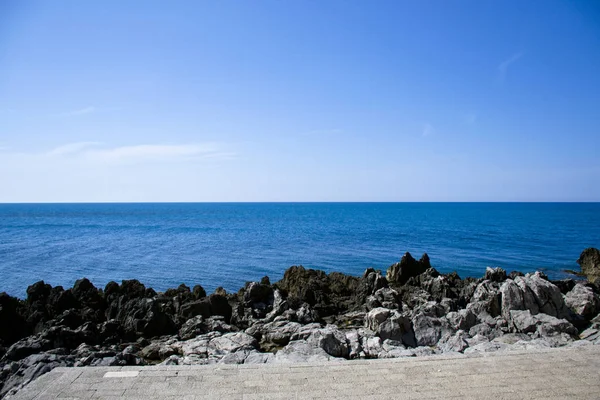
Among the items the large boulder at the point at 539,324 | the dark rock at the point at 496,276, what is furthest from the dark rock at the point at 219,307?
the dark rock at the point at 496,276

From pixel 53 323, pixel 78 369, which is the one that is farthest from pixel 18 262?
pixel 78 369

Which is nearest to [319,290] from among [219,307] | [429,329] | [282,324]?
[219,307]

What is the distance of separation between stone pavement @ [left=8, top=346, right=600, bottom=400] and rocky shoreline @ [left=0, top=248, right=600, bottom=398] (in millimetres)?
1270

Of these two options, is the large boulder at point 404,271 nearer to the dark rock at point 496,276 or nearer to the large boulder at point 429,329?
the dark rock at point 496,276

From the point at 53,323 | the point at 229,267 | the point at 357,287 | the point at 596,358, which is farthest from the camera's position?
the point at 229,267

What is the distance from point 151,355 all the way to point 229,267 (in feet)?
80.9

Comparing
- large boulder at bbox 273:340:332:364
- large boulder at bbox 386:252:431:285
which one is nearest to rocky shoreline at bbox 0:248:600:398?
large boulder at bbox 273:340:332:364

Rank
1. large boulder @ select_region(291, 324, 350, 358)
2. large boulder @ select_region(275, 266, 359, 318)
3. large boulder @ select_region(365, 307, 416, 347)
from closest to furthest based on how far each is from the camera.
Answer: large boulder @ select_region(291, 324, 350, 358)
large boulder @ select_region(365, 307, 416, 347)
large boulder @ select_region(275, 266, 359, 318)

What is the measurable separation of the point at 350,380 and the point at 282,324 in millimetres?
7012

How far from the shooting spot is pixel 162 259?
4497cm

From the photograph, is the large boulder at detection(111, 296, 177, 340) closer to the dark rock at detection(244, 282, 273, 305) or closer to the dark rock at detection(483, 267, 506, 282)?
the dark rock at detection(244, 282, 273, 305)

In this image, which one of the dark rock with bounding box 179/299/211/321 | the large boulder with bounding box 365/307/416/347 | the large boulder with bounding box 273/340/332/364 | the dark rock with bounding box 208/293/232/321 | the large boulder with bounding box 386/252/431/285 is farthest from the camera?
the large boulder with bounding box 386/252/431/285

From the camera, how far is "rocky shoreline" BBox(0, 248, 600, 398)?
13195 mm

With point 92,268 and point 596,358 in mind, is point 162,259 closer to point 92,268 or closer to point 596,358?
point 92,268
